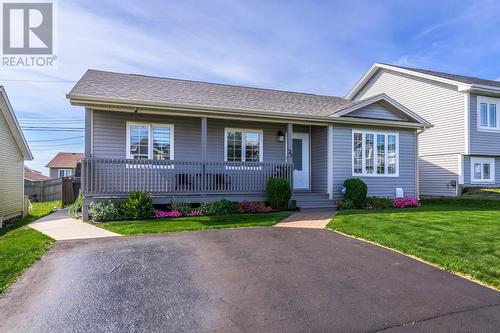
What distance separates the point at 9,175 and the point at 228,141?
27.8 feet

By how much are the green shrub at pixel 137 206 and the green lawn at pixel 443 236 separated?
5.05 m

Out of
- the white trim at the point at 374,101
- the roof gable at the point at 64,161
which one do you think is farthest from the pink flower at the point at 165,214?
the roof gable at the point at 64,161

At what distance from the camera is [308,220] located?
30.5ft

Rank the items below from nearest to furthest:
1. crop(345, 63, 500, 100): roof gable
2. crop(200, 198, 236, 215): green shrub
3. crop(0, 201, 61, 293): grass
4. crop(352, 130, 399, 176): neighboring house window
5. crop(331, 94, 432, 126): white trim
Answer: crop(0, 201, 61, 293): grass < crop(200, 198, 236, 215): green shrub < crop(331, 94, 432, 126): white trim < crop(352, 130, 399, 176): neighboring house window < crop(345, 63, 500, 100): roof gable

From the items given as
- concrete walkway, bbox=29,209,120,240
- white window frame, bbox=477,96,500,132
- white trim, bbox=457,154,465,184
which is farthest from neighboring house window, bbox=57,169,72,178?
white window frame, bbox=477,96,500,132

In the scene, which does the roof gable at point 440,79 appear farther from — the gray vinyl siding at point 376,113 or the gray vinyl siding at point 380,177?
the gray vinyl siding at point 376,113

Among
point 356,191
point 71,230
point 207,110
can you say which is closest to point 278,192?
point 356,191

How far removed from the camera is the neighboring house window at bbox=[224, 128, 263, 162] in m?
12.1

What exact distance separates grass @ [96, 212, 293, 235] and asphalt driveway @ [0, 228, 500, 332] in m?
1.53

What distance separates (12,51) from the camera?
1126cm

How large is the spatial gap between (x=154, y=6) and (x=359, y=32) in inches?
425

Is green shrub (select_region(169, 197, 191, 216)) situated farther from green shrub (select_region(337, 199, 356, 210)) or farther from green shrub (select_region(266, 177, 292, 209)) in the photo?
green shrub (select_region(337, 199, 356, 210))

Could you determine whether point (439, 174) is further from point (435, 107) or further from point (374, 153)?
point (374, 153)

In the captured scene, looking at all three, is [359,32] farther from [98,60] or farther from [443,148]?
[98,60]
